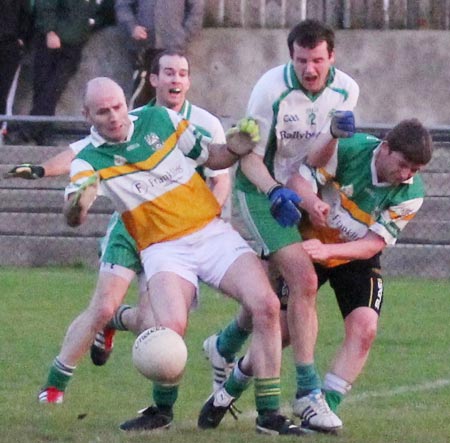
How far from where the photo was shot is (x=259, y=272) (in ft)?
24.7

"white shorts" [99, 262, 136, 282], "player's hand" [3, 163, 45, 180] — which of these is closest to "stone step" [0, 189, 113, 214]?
"white shorts" [99, 262, 136, 282]

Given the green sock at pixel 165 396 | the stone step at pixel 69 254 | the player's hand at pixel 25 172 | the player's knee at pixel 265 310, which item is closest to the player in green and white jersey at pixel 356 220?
the player's knee at pixel 265 310

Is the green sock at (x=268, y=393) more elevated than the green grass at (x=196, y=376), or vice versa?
the green sock at (x=268, y=393)

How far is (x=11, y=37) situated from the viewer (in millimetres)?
15297

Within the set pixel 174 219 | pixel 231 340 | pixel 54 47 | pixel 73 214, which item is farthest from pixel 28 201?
pixel 73 214

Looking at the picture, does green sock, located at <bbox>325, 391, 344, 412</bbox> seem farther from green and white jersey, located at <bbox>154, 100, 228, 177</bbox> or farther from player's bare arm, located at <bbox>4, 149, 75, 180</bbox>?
player's bare arm, located at <bbox>4, 149, 75, 180</bbox>

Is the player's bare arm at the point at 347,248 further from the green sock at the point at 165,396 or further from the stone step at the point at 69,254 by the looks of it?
the stone step at the point at 69,254

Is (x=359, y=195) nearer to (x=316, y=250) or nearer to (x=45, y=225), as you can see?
(x=316, y=250)

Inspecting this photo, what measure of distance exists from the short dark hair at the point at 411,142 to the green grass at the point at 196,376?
53.7 inches

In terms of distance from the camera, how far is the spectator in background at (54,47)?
15148 millimetres

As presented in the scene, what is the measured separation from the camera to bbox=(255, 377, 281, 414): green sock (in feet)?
24.6

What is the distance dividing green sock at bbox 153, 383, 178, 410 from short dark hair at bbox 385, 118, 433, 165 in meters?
1.61

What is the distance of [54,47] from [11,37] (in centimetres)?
47

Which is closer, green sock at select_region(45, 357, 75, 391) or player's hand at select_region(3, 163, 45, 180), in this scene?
player's hand at select_region(3, 163, 45, 180)
